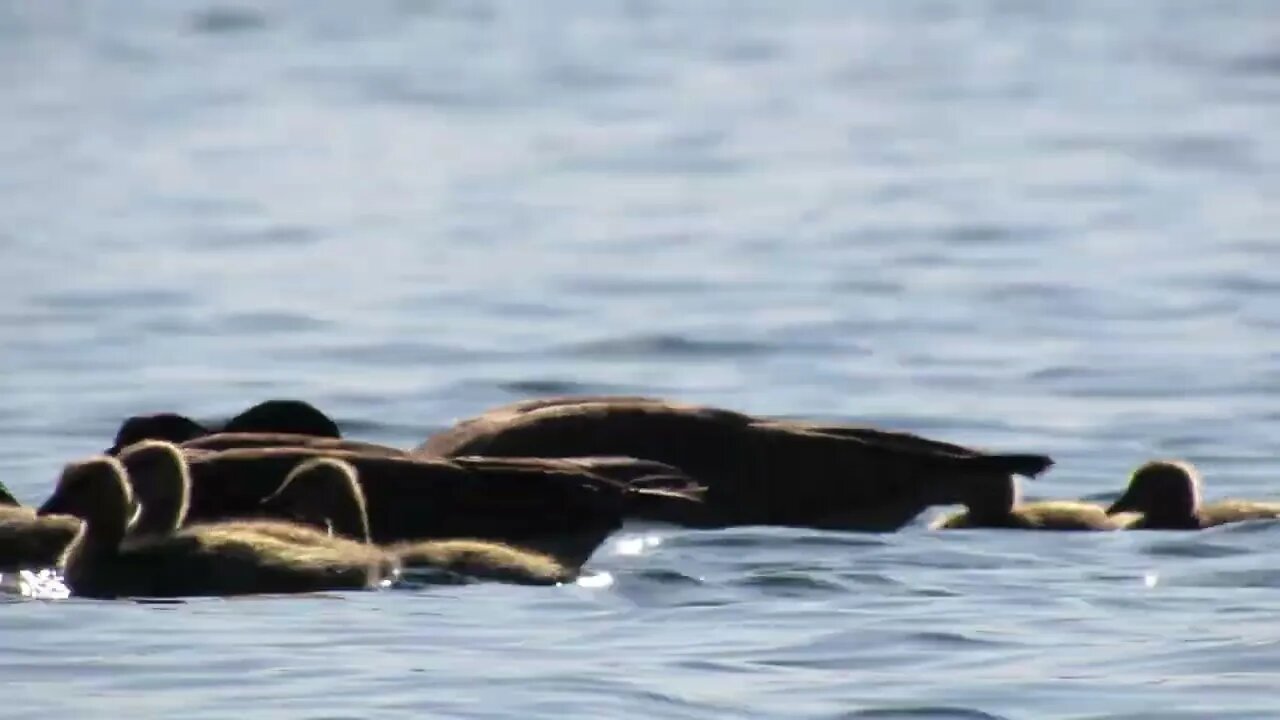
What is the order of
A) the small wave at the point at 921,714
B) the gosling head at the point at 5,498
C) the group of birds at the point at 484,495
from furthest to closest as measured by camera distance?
the gosling head at the point at 5,498 < the group of birds at the point at 484,495 < the small wave at the point at 921,714

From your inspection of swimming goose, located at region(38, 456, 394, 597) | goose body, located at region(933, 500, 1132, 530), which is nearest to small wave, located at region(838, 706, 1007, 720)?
swimming goose, located at region(38, 456, 394, 597)

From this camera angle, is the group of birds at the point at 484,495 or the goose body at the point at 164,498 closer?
the group of birds at the point at 484,495

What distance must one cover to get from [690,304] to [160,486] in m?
10.4

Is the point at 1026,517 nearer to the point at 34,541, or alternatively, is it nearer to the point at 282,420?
the point at 282,420

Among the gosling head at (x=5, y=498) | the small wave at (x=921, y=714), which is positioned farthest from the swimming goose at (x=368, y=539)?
the small wave at (x=921, y=714)

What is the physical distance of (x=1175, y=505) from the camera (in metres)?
14.0

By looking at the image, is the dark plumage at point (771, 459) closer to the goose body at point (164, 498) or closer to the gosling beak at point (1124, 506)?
the gosling beak at point (1124, 506)

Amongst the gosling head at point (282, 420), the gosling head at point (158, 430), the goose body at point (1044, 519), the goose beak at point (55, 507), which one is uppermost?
the gosling head at point (282, 420)

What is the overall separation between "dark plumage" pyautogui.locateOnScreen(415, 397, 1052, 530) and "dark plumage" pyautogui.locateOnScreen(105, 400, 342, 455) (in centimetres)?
49

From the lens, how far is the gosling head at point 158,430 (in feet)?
47.6

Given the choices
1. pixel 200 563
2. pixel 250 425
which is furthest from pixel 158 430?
pixel 200 563

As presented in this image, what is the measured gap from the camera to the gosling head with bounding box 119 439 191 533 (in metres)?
12.9

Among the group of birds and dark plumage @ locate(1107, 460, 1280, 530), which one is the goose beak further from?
dark plumage @ locate(1107, 460, 1280, 530)

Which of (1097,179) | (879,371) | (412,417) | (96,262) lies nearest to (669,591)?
(412,417)
